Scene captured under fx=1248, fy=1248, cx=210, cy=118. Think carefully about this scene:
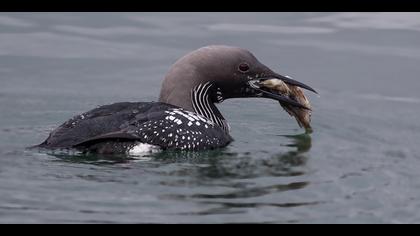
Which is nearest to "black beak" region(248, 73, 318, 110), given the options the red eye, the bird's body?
the red eye

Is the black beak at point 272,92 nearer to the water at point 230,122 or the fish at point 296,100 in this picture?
the fish at point 296,100

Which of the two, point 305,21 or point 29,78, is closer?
point 29,78

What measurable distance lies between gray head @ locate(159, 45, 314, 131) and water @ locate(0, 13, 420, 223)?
0.35 meters

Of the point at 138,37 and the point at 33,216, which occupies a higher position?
the point at 138,37

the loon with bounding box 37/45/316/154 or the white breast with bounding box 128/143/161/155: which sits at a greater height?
the loon with bounding box 37/45/316/154

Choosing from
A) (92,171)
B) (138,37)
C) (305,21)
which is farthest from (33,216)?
(305,21)

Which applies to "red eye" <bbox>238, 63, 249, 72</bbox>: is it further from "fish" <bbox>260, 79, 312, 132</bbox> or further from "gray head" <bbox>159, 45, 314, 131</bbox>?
"fish" <bbox>260, 79, 312, 132</bbox>

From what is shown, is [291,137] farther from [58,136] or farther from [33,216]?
[33,216]

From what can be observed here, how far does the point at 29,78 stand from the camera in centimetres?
1145

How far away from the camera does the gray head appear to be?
948 centimetres

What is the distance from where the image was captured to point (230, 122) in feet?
33.7

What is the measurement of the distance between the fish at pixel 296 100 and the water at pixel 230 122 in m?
0.15

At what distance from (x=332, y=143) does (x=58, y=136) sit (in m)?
2.14

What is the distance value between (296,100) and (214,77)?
2.44ft
